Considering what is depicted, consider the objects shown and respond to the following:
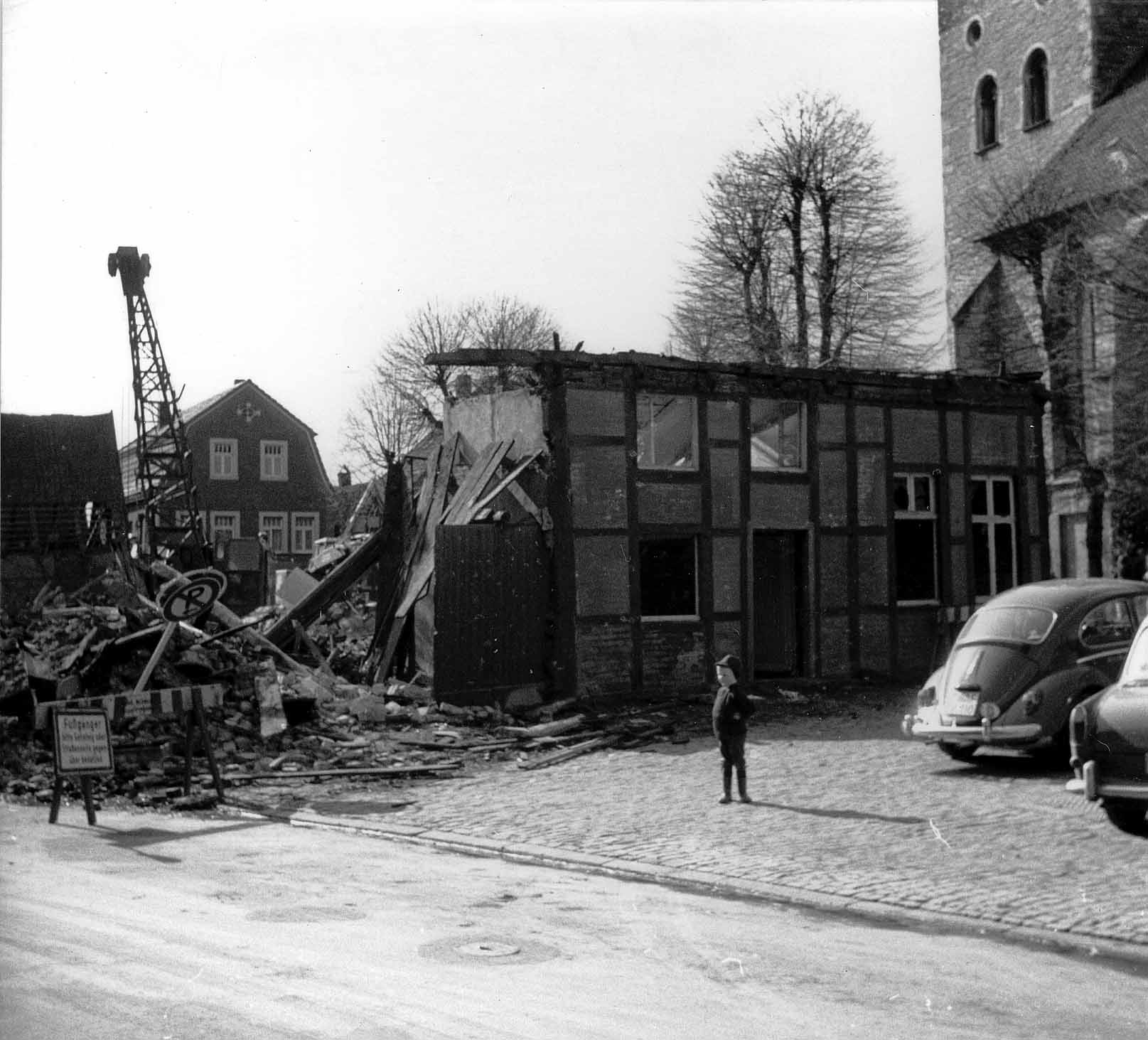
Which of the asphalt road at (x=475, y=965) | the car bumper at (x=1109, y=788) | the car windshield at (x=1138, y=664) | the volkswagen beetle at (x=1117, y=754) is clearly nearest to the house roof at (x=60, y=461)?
the asphalt road at (x=475, y=965)

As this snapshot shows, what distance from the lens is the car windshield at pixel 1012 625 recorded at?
1501cm

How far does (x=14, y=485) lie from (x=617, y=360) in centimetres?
2319

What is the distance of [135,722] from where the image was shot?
1662cm

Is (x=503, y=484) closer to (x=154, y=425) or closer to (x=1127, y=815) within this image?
(x=1127, y=815)

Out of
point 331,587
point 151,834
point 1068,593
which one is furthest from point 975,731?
point 331,587

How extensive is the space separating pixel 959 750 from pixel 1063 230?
2262cm

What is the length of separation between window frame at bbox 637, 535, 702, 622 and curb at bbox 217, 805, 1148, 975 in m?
8.91

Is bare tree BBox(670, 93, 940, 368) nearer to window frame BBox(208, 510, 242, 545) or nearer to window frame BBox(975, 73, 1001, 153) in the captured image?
window frame BBox(975, 73, 1001, 153)

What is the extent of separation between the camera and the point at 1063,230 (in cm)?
3481

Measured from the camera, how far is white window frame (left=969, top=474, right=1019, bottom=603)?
24.6m

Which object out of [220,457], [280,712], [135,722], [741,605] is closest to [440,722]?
[280,712]

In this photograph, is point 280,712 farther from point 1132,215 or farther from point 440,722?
point 1132,215

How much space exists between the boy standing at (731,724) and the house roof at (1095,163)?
20.3 meters

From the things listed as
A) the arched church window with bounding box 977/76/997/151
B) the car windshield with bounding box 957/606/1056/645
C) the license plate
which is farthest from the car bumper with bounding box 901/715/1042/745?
the arched church window with bounding box 977/76/997/151
